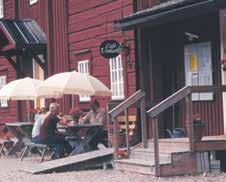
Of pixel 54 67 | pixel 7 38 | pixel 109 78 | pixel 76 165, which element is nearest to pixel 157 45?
pixel 109 78

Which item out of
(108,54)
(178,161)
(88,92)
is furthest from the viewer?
(108,54)

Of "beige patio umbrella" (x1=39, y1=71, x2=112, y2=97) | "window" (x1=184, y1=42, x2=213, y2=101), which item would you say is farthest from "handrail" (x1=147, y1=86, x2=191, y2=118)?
"beige patio umbrella" (x1=39, y1=71, x2=112, y2=97)

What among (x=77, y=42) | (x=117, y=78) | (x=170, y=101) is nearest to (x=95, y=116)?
(x=117, y=78)

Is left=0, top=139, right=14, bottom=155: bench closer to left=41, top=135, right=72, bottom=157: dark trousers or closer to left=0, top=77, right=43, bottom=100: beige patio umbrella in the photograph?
left=0, top=77, right=43, bottom=100: beige patio umbrella

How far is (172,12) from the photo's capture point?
13.9 metres

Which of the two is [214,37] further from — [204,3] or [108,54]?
[108,54]

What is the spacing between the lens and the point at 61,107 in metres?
22.4

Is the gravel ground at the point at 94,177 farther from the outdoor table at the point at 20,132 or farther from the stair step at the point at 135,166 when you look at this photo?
the outdoor table at the point at 20,132

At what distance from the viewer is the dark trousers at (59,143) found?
51.7 feet

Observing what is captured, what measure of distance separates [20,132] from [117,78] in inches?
114

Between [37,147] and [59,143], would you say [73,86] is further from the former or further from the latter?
[37,147]

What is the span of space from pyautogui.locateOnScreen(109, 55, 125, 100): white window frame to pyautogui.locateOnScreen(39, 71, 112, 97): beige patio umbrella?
6.24 feet

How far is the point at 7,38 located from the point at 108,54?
23.5 feet

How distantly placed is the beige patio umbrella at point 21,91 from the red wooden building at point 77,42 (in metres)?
2.02
